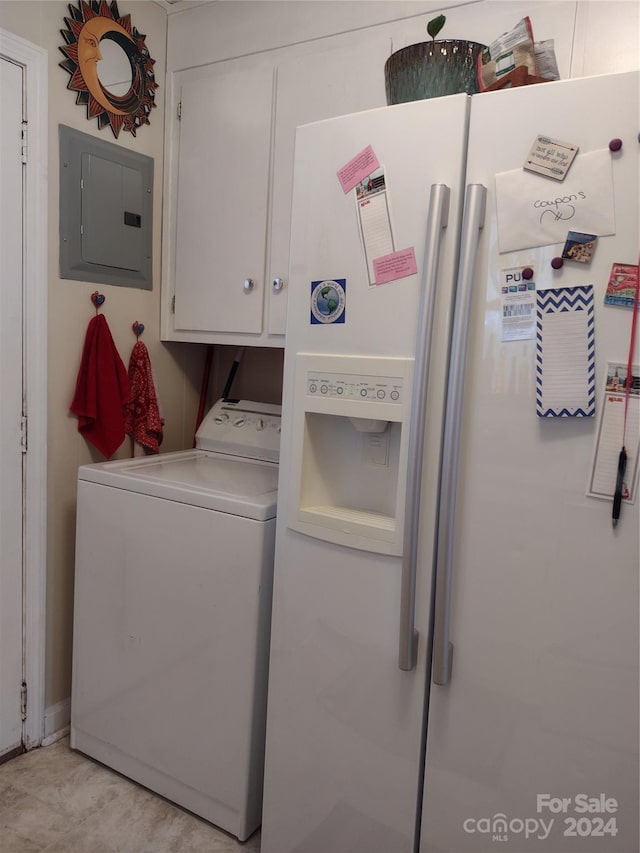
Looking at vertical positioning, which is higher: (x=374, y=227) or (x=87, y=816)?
(x=374, y=227)

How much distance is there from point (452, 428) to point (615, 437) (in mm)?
305

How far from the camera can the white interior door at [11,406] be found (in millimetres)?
1935

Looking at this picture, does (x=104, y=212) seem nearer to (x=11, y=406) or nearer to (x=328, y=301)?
(x=11, y=406)

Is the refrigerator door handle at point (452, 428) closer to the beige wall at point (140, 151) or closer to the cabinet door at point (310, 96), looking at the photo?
the beige wall at point (140, 151)

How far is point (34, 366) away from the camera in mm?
2076

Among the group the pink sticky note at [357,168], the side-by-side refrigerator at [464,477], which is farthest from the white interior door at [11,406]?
the pink sticky note at [357,168]

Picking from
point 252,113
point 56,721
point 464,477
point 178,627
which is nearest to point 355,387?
point 464,477

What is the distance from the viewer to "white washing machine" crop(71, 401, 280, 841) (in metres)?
1.75

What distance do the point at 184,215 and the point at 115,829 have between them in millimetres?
2048

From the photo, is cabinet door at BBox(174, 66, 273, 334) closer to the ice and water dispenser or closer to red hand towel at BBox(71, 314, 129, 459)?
red hand towel at BBox(71, 314, 129, 459)

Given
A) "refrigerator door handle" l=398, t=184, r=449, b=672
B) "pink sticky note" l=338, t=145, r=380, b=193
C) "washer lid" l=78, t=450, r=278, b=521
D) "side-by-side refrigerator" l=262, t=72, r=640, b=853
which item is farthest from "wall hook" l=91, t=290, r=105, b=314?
"refrigerator door handle" l=398, t=184, r=449, b=672

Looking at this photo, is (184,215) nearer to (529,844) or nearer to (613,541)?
(613,541)

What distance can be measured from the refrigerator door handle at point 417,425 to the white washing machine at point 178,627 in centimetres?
47

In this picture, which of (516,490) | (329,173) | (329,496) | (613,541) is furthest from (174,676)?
(329,173)
